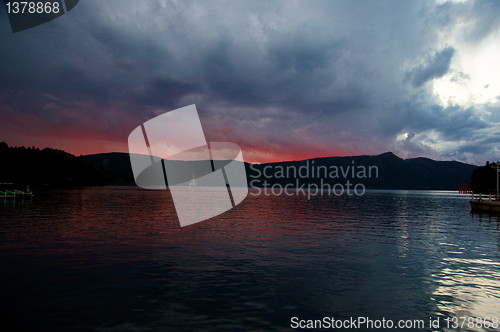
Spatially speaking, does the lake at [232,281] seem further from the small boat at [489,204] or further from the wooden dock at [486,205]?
the small boat at [489,204]

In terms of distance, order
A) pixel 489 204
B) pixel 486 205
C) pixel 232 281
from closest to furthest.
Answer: pixel 232 281 < pixel 489 204 < pixel 486 205

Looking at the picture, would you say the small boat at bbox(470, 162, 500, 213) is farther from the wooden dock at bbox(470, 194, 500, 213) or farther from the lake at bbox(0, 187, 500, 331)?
the lake at bbox(0, 187, 500, 331)

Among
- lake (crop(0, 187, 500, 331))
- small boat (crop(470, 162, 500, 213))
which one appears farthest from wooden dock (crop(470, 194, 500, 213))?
lake (crop(0, 187, 500, 331))

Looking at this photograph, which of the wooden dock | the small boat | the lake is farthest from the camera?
the small boat

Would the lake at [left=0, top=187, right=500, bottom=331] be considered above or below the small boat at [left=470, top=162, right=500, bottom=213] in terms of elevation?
below

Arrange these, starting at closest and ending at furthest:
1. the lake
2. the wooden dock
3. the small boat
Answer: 1. the lake
2. the wooden dock
3. the small boat

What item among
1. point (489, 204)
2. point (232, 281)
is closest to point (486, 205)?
point (489, 204)

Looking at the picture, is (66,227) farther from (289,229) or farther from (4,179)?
(4,179)

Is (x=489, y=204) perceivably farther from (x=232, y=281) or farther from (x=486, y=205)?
(x=232, y=281)

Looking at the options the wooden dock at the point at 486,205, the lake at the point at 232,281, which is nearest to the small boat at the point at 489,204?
the wooden dock at the point at 486,205

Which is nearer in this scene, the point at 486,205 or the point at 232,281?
the point at 232,281

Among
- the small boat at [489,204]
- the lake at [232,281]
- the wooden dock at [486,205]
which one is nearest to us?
the lake at [232,281]

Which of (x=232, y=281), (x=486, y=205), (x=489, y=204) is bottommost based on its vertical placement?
(x=232, y=281)

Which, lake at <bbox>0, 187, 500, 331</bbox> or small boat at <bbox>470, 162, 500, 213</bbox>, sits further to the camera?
small boat at <bbox>470, 162, 500, 213</bbox>
